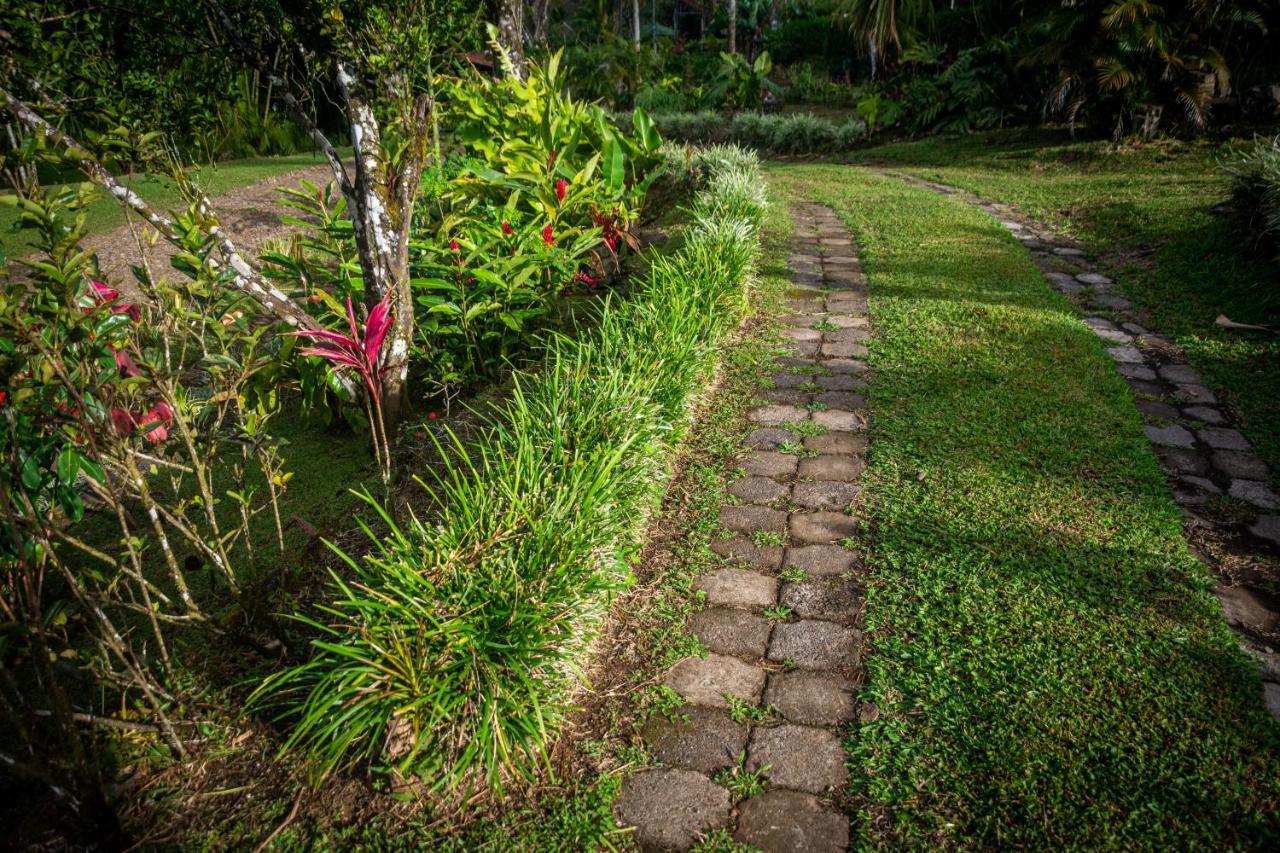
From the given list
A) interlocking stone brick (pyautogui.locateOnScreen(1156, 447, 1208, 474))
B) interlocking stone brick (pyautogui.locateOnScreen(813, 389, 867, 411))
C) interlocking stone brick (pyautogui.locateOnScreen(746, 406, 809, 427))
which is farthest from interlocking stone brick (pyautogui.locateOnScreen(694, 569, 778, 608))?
interlocking stone brick (pyautogui.locateOnScreen(1156, 447, 1208, 474))

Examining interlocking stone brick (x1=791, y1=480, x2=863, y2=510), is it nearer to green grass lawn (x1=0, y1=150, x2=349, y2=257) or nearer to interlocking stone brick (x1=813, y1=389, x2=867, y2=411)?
interlocking stone brick (x1=813, y1=389, x2=867, y2=411)

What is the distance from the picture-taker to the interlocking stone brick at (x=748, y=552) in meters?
2.62

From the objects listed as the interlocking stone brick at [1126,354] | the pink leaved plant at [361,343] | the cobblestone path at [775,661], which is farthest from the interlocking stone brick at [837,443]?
the pink leaved plant at [361,343]

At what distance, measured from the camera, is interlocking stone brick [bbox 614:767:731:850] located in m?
1.75

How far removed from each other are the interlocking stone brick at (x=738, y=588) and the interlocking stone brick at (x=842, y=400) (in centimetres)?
132

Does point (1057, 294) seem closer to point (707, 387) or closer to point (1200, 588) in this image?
point (707, 387)

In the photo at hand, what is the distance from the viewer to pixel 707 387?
3.83 metres

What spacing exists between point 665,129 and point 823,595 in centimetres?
1203

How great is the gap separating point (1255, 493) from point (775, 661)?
6.80 feet

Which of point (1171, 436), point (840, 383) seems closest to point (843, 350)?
point (840, 383)

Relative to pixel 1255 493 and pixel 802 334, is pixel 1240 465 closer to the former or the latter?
pixel 1255 493

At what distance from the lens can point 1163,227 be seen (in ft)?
18.2

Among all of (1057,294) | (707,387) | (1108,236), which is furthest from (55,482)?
(1108,236)

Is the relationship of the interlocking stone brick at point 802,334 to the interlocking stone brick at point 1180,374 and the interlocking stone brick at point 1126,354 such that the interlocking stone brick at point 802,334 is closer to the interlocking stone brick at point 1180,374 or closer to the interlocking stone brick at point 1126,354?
the interlocking stone brick at point 1126,354
